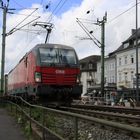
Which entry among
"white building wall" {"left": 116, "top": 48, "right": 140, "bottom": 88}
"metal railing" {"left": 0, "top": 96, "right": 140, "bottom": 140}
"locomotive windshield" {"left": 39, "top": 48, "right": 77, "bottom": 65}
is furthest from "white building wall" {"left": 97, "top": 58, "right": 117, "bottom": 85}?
"metal railing" {"left": 0, "top": 96, "right": 140, "bottom": 140}

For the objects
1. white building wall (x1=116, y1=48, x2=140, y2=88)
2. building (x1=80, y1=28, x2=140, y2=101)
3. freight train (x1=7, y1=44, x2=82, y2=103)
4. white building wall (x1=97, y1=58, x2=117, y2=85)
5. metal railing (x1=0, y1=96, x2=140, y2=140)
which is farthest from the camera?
white building wall (x1=97, y1=58, x2=117, y2=85)

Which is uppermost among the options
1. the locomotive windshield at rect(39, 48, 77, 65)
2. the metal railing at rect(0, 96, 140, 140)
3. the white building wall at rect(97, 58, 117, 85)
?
the white building wall at rect(97, 58, 117, 85)

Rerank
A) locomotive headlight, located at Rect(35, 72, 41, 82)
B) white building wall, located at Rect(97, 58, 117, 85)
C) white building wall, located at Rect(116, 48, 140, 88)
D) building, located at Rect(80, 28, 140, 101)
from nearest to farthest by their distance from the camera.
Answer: locomotive headlight, located at Rect(35, 72, 41, 82), building, located at Rect(80, 28, 140, 101), white building wall, located at Rect(116, 48, 140, 88), white building wall, located at Rect(97, 58, 117, 85)

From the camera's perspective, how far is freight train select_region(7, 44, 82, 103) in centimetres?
2175

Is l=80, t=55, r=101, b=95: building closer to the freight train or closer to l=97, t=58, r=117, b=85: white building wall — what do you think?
l=97, t=58, r=117, b=85: white building wall

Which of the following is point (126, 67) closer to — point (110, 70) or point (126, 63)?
point (126, 63)

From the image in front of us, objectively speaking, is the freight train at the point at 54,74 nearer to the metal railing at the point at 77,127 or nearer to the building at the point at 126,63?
the metal railing at the point at 77,127

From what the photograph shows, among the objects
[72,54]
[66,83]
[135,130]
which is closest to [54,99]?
[66,83]

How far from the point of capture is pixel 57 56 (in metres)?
23.0

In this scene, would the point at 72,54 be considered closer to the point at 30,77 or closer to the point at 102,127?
the point at 30,77

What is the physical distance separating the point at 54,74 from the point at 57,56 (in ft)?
4.47

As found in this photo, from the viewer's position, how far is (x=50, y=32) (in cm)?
3328

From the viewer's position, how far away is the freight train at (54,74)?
21750mm

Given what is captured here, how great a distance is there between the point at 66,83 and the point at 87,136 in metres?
15.8
